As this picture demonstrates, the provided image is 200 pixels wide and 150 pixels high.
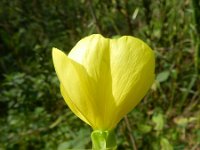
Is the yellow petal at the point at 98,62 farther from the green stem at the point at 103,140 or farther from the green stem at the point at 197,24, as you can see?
the green stem at the point at 197,24

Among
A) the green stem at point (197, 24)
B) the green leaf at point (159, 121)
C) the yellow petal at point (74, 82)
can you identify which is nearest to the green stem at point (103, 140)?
the yellow petal at point (74, 82)

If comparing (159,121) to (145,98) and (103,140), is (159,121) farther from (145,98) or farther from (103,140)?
(103,140)

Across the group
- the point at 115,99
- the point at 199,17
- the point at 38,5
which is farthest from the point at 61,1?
the point at 115,99

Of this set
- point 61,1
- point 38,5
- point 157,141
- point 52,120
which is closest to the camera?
point 157,141

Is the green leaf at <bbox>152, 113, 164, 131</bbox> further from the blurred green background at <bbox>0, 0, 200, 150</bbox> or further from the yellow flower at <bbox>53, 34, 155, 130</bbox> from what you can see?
the yellow flower at <bbox>53, 34, 155, 130</bbox>

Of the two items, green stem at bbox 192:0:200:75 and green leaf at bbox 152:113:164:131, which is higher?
green stem at bbox 192:0:200:75

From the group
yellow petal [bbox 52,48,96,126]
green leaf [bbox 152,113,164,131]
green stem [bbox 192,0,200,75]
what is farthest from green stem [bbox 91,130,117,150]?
green leaf [bbox 152,113,164,131]

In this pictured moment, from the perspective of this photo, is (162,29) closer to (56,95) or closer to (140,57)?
(56,95)
